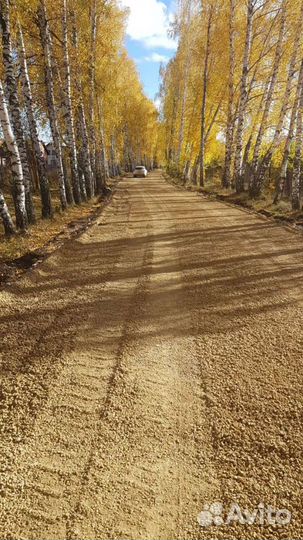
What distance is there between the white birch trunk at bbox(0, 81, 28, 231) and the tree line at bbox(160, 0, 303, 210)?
31.1ft

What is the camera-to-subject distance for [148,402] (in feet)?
8.34

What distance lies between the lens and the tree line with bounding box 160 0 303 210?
12008 millimetres

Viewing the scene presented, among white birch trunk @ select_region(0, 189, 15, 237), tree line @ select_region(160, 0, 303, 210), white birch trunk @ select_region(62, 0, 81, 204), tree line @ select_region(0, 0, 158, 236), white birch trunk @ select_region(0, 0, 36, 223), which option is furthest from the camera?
tree line @ select_region(160, 0, 303, 210)

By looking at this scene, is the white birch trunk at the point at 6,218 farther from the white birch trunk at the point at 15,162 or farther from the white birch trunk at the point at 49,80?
the white birch trunk at the point at 49,80

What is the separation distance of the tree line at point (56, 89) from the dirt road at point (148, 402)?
4804mm

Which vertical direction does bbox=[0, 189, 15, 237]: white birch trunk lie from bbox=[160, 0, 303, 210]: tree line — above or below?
below

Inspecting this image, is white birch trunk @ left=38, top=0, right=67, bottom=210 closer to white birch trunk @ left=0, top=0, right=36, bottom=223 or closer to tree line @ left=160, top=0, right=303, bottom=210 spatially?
white birch trunk @ left=0, top=0, right=36, bottom=223

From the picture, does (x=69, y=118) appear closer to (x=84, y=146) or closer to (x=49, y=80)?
(x=49, y=80)

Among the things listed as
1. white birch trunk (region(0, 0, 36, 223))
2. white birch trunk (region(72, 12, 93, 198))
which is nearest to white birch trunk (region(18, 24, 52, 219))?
white birch trunk (region(0, 0, 36, 223))

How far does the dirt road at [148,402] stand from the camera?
1.78 meters

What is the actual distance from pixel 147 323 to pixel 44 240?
4.77 m

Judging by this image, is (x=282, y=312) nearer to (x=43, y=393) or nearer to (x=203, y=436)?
(x=203, y=436)

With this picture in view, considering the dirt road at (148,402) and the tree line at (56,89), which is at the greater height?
the tree line at (56,89)

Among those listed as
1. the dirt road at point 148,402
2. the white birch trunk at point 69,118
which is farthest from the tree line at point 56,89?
the dirt road at point 148,402
